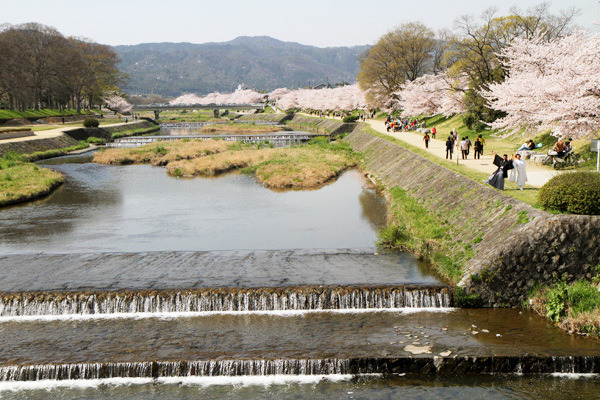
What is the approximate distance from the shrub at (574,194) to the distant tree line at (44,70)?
3497 inches

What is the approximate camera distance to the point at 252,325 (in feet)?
56.6

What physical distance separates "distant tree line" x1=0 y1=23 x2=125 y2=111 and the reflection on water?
53.3 meters

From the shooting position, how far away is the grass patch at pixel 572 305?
16.2 m

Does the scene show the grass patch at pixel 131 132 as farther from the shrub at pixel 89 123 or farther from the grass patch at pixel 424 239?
the grass patch at pixel 424 239

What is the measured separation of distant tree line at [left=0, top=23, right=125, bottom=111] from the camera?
88.2 m

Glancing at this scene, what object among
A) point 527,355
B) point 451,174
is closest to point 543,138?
point 451,174

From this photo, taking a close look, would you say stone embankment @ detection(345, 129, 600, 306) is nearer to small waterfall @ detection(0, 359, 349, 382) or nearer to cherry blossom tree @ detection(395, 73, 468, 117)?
small waterfall @ detection(0, 359, 349, 382)

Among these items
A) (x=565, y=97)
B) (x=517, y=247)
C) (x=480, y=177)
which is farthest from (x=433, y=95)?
(x=517, y=247)

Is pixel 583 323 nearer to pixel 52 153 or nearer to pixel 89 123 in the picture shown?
pixel 52 153

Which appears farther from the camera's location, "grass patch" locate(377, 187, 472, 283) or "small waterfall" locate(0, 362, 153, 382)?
"grass patch" locate(377, 187, 472, 283)

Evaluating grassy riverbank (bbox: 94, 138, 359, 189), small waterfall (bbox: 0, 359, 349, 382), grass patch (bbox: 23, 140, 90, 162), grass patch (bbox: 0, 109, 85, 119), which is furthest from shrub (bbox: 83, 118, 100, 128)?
small waterfall (bbox: 0, 359, 349, 382)

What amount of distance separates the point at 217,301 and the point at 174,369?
13.2 ft

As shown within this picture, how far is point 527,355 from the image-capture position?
1470 centimetres

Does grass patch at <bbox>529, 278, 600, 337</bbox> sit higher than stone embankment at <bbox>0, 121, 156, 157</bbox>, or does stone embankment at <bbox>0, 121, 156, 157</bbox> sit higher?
stone embankment at <bbox>0, 121, 156, 157</bbox>
